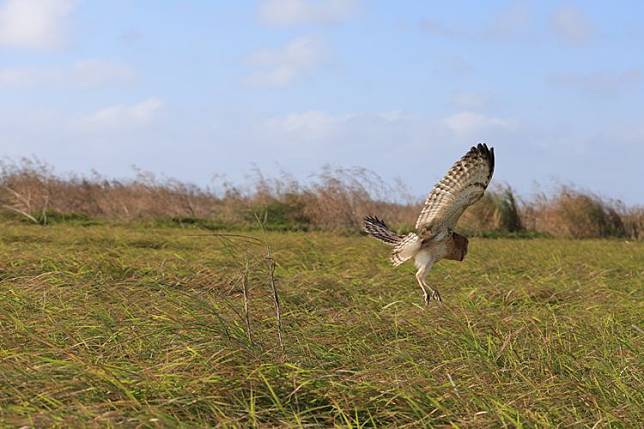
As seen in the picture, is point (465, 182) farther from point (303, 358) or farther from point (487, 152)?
point (303, 358)

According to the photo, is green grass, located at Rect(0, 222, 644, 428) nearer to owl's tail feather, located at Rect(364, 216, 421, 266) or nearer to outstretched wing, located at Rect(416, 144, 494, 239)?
owl's tail feather, located at Rect(364, 216, 421, 266)

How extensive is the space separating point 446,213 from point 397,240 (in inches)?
23.1

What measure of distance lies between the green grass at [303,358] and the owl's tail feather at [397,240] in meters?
0.36

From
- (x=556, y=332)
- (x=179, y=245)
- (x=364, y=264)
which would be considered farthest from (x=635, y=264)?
(x=556, y=332)

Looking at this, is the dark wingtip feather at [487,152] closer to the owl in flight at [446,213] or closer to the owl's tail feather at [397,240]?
the owl in flight at [446,213]

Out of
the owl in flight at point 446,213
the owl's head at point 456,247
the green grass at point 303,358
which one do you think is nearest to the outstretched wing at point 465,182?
the owl in flight at point 446,213

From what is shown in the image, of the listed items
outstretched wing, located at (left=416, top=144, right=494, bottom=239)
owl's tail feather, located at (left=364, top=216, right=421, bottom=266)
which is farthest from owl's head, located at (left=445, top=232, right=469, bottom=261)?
outstretched wing, located at (left=416, top=144, right=494, bottom=239)

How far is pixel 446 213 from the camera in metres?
5.40

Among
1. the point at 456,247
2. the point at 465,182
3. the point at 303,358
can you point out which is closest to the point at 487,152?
the point at 465,182

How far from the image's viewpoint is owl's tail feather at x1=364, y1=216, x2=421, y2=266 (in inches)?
222

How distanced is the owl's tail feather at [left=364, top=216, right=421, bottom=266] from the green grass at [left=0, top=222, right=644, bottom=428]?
1.19 feet

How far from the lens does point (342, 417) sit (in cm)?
342

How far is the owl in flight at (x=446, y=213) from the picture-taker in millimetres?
5121

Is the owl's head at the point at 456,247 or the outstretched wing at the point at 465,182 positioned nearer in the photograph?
the outstretched wing at the point at 465,182
